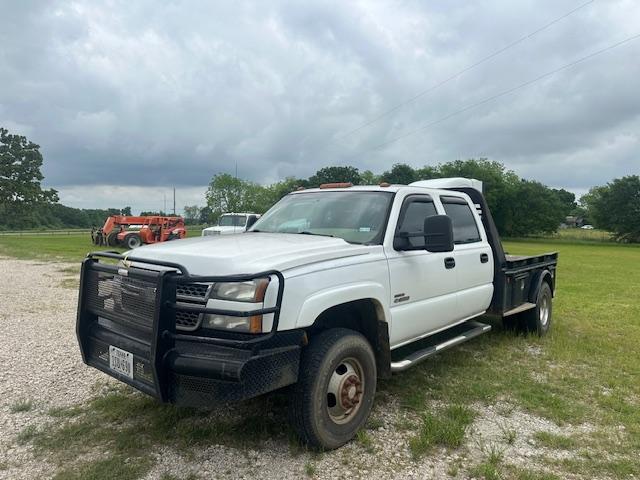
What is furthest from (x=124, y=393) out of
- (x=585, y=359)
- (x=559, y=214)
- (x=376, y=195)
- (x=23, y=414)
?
(x=559, y=214)

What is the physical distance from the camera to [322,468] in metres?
3.12

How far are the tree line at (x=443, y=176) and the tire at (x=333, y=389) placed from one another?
35814mm

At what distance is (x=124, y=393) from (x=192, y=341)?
1898 millimetres

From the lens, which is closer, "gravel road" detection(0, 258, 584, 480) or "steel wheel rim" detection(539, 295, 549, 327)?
"gravel road" detection(0, 258, 584, 480)

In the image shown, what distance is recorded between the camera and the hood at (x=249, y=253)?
302 cm

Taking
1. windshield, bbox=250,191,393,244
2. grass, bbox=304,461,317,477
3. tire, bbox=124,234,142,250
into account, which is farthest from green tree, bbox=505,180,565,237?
grass, bbox=304,461,317,477

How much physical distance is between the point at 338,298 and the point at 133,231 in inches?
992

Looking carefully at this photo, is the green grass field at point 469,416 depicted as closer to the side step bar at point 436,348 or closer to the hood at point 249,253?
the side step bar at point 436,348

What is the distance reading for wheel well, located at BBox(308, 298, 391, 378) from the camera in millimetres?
3666

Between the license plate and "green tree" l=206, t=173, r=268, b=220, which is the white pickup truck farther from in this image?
"green tree" l=206, t=173, r=268, b=220

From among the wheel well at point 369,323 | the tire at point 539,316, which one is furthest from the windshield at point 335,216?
the tire at point 539,316

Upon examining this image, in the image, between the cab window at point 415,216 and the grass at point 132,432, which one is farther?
the cab window at point 415,216

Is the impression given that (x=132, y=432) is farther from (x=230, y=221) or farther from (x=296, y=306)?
(x=230, y=221)

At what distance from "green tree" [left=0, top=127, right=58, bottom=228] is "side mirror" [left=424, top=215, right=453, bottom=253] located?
2369 inches
